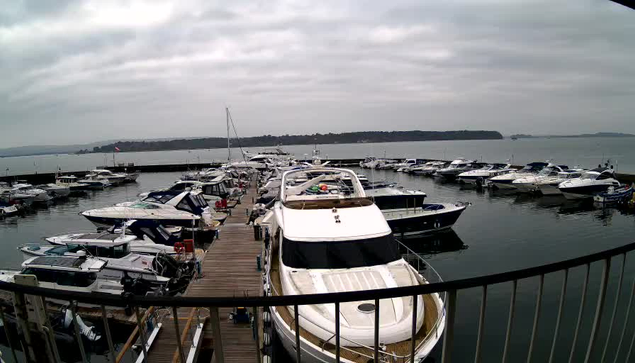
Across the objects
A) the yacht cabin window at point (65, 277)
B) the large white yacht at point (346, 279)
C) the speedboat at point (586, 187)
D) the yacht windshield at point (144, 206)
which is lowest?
the speedboat at point (586, 187)

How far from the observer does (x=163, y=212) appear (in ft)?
66.1

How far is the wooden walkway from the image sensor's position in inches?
289

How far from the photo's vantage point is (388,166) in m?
64.8

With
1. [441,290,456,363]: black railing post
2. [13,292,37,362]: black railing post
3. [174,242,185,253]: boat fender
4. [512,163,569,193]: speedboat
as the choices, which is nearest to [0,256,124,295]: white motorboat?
[174,242,185,253]: boat fender

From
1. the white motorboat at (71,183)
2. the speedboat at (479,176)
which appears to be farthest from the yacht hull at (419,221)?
the white motorboat at (71,183)

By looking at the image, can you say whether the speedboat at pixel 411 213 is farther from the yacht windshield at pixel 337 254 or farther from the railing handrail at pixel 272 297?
the railing handrail at pixel 272 297

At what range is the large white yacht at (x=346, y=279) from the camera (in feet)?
Result: 18.9

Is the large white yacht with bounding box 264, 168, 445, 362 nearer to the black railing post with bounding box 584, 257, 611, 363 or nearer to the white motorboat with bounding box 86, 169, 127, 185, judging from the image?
the black railing post with bounding box 584, 257, 611, 363

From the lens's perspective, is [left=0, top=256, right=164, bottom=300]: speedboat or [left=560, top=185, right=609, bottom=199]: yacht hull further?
[left=560, top=185, right=609, bottom=199]: yacht hull

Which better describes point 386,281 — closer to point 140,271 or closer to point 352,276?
point 352,276

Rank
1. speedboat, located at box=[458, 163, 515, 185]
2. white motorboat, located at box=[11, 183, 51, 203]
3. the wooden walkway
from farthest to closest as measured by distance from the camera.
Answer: speedboat, located at box=[458, 163, 515, 185]
white motorboat, located at box=[11, 183, 51, 203]
the wooden walkway

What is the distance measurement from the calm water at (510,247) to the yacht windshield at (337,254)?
232cm

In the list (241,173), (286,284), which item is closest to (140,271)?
(286,284)

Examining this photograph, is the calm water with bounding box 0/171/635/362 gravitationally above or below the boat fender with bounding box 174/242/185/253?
below
